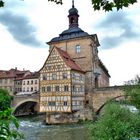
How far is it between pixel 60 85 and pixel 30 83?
22.1 m

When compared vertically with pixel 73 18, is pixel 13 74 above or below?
below

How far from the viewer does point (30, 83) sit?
54.3 meters

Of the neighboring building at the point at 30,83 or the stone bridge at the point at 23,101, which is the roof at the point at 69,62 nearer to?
the stone bridge at the point at 23,101

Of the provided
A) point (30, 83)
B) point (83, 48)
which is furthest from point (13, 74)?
point (83, 48)

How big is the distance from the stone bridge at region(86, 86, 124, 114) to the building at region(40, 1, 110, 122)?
1029mm

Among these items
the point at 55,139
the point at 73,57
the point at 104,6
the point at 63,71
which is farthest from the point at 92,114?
the point at 104,6

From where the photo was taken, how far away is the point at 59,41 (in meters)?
39.6

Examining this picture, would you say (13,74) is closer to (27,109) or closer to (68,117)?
(27,109)

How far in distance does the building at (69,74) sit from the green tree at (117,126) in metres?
17.7

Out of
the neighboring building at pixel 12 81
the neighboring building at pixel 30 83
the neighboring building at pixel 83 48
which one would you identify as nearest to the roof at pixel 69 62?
the neighboring building at pixel 83 48

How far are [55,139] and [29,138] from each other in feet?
6.94

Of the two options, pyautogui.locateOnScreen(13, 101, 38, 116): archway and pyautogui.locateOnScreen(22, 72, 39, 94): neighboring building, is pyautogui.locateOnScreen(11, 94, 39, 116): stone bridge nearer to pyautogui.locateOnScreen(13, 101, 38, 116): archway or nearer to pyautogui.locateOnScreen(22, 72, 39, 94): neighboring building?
pyautogui.locateOnScreen(13, 101, 38, 116): archway

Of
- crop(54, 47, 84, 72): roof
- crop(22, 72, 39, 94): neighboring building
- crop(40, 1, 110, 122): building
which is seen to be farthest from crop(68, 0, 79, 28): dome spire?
crop(22, 72, 39, 94): neighboring building

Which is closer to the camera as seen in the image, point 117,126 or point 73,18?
point 117,126
